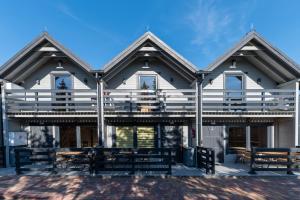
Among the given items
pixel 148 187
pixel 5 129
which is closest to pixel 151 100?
pixel 148 187

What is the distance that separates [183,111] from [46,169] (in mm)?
7376

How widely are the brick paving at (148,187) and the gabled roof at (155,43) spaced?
532 centimetres

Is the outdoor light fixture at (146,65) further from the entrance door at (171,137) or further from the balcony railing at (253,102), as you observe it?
the entrance door at (171,137)

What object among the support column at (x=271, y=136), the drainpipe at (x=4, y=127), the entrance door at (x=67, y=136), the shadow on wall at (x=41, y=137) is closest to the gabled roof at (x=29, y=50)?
the drainpipe at (x=4, y=127)

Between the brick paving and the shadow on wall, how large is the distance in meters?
2.87

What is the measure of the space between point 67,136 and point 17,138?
8.29 ft

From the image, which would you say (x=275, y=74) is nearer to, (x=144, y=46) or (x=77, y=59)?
(x=144, y=46)

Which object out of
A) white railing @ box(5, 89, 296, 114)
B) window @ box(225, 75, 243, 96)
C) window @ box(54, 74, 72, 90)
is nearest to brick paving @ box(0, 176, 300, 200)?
white railing @ box(5, 89, 296, 114)

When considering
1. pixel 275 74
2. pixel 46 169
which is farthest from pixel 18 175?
pixel 275 74

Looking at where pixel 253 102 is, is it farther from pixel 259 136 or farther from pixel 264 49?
pixel 264 49

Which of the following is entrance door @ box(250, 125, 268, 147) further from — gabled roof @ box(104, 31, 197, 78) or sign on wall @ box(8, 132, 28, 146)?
sign on wall @ box(8, 132, 28, 146)

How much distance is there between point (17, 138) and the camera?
28.7ft

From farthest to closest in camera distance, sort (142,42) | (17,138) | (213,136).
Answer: (213,136), (17,138), (142,42)

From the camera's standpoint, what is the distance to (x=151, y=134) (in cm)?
966
